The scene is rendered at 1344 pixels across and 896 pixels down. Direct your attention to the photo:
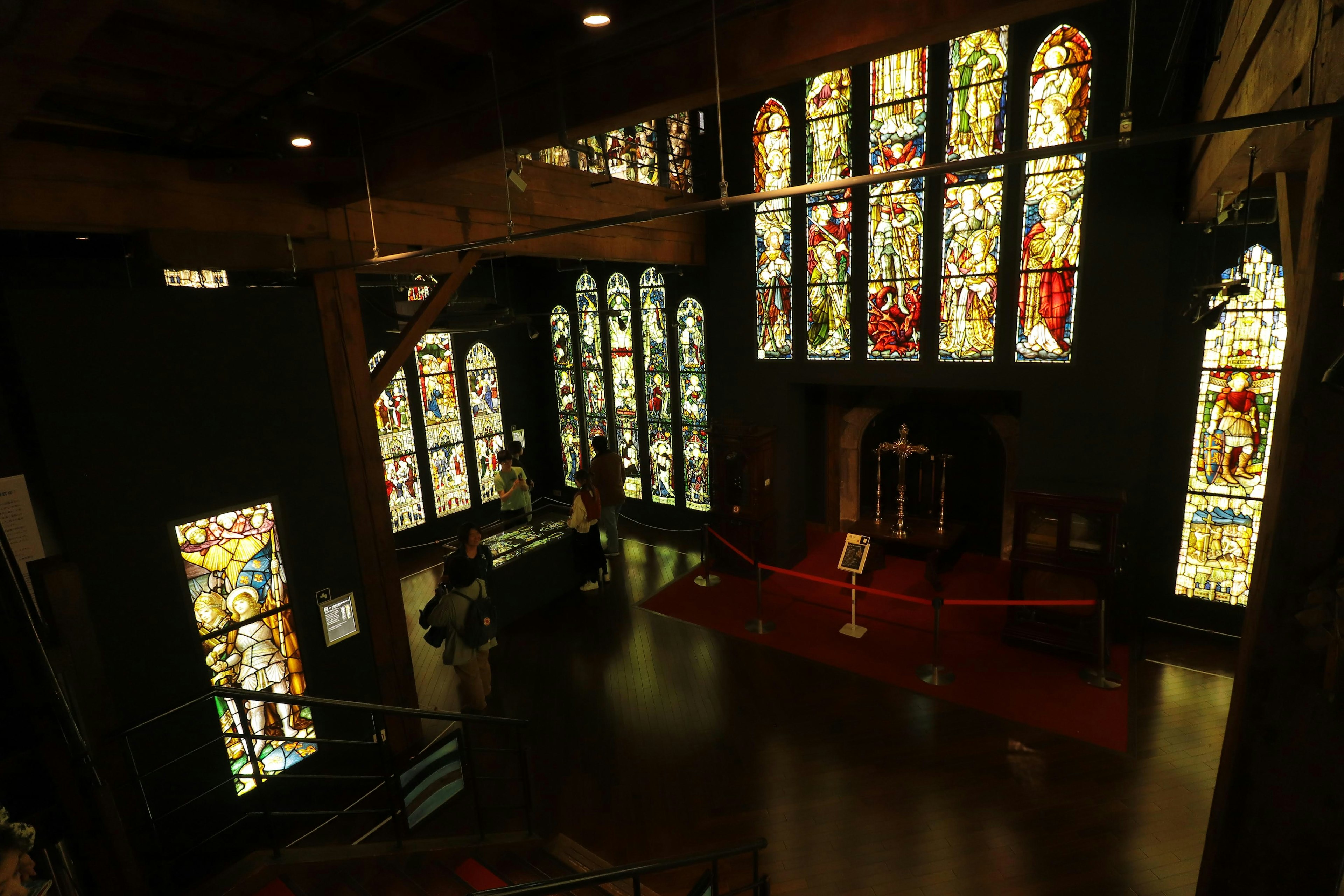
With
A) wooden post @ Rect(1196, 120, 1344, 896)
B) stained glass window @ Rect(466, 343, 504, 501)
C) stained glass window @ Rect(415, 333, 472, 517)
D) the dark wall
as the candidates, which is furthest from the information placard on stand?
stained glass window @ Rect(415, 333, 472, 517)

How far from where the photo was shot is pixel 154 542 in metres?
4.03

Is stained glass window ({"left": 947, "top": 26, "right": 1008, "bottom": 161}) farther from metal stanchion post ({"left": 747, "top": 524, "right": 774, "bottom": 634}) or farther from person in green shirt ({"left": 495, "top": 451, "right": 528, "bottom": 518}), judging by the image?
person in green shirt ({"left": 495, "top": 451, "right": 528, "bottom": 518})

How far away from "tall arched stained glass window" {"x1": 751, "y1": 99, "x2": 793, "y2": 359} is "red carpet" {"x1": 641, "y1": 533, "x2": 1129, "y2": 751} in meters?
3.01

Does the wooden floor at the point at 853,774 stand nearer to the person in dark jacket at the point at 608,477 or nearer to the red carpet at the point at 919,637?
the red carpet at the point at 919,637

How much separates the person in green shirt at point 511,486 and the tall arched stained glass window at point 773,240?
3.61 metres

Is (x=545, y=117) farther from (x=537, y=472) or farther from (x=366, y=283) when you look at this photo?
(x=537, y=472)

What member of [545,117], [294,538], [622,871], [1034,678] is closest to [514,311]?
[294,538]

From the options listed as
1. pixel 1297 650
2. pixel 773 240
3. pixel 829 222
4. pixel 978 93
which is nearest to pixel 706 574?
pixel 773 240

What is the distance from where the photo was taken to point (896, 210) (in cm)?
742

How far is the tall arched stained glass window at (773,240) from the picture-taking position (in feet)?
26.2

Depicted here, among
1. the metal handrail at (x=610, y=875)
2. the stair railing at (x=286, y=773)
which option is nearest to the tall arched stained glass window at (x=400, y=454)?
the stair railing at (x=286, y=773)

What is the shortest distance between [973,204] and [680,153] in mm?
3703

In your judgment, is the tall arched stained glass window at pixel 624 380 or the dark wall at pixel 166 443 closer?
the dark wall at pixel 166 443

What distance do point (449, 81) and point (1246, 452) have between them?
290 inches
